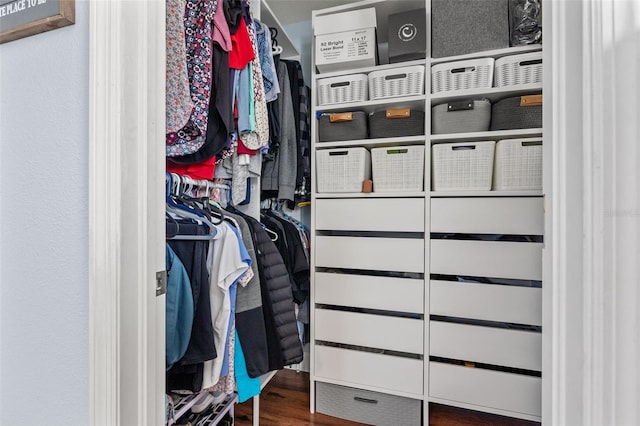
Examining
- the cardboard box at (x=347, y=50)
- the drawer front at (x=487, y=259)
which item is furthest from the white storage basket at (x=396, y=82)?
the drawer front at (x=487, y=259)

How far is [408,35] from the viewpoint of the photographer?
5.39ft

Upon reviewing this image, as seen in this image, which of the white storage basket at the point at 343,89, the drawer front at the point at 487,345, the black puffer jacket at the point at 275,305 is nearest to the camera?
the black puffer jacket at the point at 275,305

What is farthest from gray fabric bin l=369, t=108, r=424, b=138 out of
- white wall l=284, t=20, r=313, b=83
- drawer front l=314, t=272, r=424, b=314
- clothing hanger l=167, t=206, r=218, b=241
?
clothing hanger l=167, t=206, r=218, b=241

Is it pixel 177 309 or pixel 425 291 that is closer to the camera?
pixel 177 309

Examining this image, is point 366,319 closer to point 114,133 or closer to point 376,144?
point 376,144

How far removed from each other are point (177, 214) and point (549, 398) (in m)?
1.11

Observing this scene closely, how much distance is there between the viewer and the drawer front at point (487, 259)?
1.44 meters

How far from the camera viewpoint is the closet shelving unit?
4.78 ft

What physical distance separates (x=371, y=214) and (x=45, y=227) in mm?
1322

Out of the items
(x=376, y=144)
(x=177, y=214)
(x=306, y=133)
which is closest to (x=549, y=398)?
→ (x=177, y=214)

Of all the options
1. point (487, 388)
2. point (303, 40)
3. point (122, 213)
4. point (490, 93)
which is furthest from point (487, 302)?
point (303, 40)

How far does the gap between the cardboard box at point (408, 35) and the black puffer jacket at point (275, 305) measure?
1.13 meters

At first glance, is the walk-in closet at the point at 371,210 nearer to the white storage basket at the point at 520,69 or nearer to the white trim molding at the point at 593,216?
the white storage basket at the point at 520,69

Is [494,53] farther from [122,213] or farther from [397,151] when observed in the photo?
[122,213]
